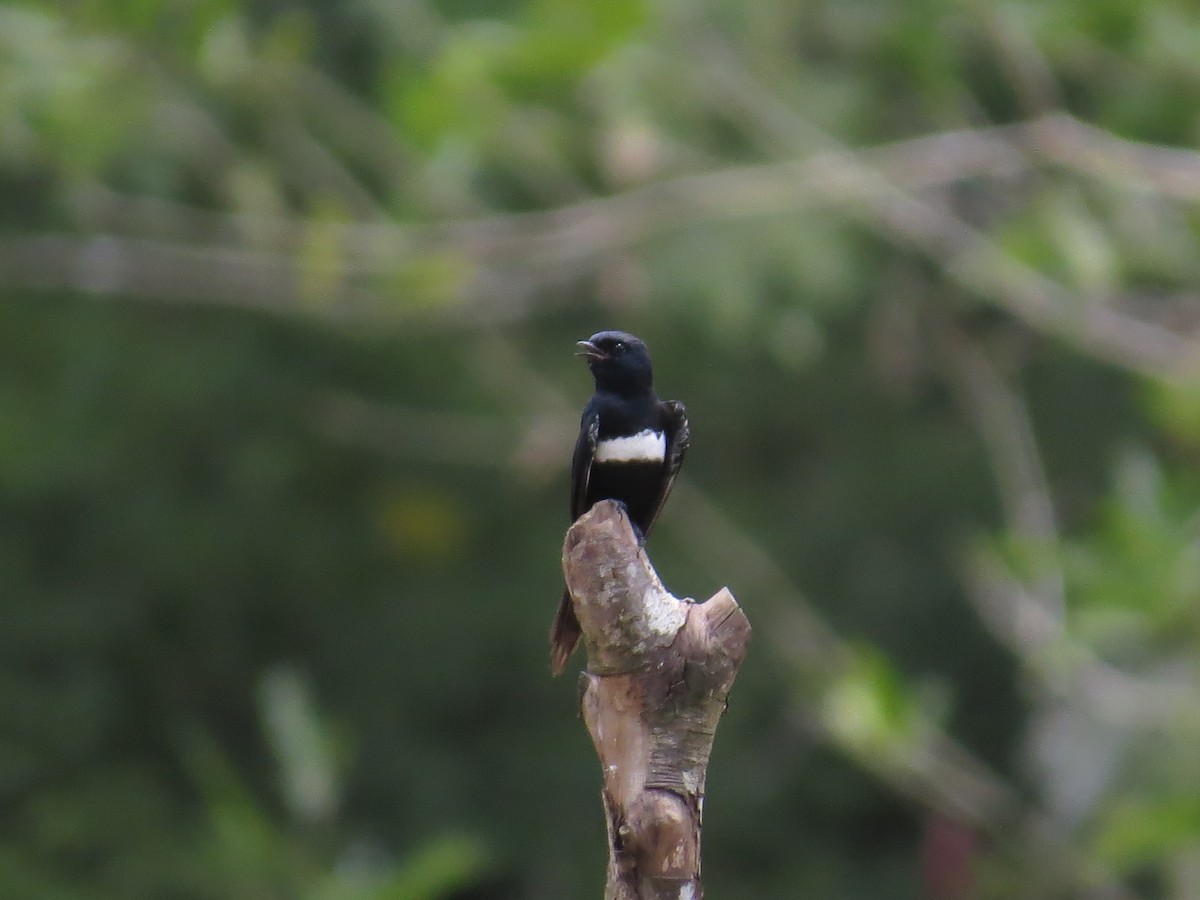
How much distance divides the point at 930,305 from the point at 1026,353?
0.95 meters

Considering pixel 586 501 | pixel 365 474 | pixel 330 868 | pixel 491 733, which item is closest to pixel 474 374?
pixel 365 474

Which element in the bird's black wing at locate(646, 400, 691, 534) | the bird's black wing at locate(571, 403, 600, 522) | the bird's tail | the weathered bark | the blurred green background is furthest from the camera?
the blurred green background

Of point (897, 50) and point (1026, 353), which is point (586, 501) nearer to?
point (897, 50)

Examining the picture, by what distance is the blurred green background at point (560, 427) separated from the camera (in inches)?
271

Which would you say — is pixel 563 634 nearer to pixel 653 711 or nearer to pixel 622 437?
pixel 622 437

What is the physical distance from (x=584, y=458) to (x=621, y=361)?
28 cm

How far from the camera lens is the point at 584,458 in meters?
4.19

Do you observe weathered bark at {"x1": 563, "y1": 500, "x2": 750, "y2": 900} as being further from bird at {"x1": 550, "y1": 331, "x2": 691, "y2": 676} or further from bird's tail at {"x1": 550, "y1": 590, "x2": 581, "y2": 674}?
bird at {"x1": 550, "y1": 331, "x2": 691, "y2": 676}

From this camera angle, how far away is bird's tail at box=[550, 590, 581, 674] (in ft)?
11.6

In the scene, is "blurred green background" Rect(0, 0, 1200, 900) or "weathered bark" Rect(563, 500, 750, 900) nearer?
"weathered bark" Rect(563, 500, 750, 900)

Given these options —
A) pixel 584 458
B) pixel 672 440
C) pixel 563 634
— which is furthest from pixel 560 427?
pixel 563 634

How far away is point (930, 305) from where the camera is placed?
10.5m

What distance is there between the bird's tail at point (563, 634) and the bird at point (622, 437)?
0.64 metres

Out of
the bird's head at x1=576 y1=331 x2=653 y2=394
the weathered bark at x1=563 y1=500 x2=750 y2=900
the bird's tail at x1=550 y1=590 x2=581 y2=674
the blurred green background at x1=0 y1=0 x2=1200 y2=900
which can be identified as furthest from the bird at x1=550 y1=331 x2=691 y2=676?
the blurred green background at x1=0 y1=0 x2=1200 y2=900
